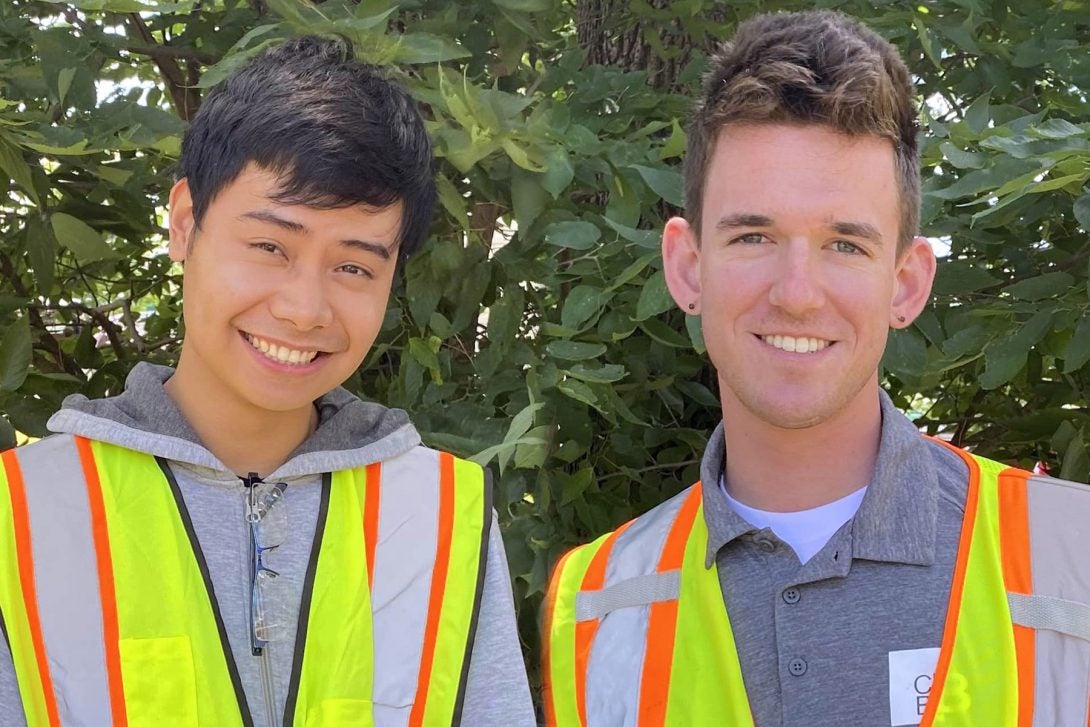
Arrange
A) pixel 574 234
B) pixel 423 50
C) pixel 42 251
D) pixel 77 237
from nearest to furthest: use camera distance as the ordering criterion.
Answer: pixel 423 50, pixel 574 234, pixel 77 237, pixel 42 251

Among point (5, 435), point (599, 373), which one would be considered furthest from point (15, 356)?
point (599, 373)

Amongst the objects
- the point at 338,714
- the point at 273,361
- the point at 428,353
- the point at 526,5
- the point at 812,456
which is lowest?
the point at 338,714

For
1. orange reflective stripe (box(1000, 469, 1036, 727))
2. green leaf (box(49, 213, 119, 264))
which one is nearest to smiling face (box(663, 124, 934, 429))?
orange reflective stripe (box(1000, 469, 1036, 727))

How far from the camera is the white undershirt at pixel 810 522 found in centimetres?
190

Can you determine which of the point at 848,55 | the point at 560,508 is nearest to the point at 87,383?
the point at 560,508

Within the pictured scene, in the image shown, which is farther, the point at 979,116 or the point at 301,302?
the point at 979,116

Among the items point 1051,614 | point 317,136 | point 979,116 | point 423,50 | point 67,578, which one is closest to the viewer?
point 1051,614

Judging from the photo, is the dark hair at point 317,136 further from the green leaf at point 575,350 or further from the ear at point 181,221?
the green leaf at point 575,350

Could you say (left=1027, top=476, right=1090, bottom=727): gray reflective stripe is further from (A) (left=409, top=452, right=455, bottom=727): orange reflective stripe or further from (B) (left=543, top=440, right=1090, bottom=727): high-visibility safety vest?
(A) (left=409, top=452, right=455, bottom=727): orange reflective stripe

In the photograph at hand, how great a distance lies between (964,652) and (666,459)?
128 cm

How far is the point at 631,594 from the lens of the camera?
1990 mm

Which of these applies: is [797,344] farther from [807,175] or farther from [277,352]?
[277,352]

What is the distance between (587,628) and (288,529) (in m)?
0.47

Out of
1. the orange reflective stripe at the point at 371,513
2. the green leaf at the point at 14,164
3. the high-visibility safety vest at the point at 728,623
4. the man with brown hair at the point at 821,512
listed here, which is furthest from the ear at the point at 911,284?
the green leaf at the point at 14,164
